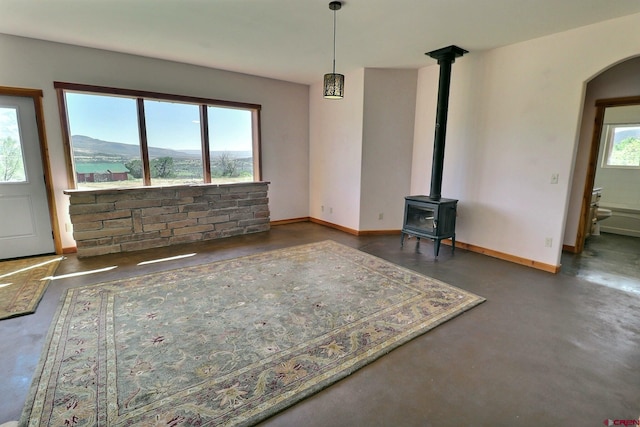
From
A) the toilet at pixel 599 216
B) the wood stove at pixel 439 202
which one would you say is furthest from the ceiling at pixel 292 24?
the toilet at pixel 599 216

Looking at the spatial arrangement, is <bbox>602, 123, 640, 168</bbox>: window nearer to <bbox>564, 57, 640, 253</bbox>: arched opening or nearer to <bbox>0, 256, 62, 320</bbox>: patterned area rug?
<bbox>564, 57, 640, 253</bbox>: arched opening

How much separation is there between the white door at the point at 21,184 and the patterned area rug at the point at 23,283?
0.25 meters

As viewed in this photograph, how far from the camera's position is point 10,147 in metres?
3.66

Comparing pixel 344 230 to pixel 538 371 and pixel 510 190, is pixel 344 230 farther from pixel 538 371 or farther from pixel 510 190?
pixel 538 371

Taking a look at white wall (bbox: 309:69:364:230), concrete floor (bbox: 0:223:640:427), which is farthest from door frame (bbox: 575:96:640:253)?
white wall (bbox: 309:69:364:230)

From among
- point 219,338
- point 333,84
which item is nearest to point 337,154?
point 333,84

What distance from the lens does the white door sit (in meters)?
3.64

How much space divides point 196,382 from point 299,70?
453cm

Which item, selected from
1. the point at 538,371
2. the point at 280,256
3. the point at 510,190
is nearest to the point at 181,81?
the point at 280,256

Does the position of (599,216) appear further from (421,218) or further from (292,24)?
(292,24)

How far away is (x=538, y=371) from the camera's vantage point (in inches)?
74.9

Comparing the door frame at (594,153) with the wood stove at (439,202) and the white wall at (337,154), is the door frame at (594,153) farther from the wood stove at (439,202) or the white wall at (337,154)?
the white wall at (337,154)

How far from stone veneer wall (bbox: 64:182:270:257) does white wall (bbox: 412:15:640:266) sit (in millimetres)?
3235

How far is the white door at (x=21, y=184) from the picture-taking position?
364 centimetres
